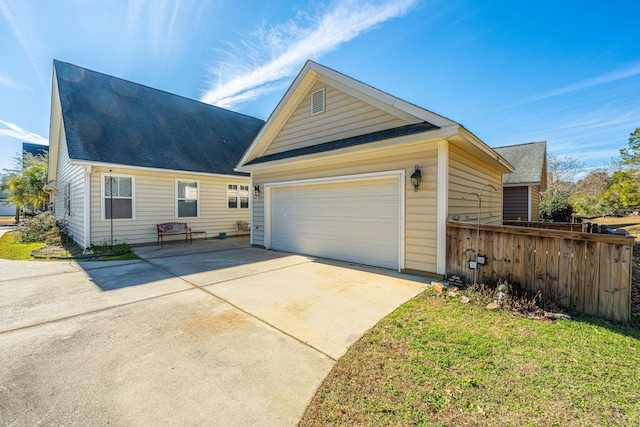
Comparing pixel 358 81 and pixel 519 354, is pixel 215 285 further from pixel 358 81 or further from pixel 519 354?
pixel 358 81

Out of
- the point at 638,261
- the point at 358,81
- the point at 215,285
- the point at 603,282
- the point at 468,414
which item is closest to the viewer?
the point at 468,414

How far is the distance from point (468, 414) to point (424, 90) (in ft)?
37.0

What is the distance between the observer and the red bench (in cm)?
1016

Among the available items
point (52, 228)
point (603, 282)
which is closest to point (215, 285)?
point (603, 282)

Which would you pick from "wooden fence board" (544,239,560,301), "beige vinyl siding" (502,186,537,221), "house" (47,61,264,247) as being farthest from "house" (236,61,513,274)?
"beige vinyl siding" (502,186,537,221)

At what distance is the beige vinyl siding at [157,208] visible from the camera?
29.6 ft

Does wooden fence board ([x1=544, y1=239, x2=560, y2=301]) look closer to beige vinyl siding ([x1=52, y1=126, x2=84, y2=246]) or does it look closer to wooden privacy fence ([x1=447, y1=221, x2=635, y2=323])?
wooden privacy fence ([x1=447, y1=221, x2=635, y2=323])

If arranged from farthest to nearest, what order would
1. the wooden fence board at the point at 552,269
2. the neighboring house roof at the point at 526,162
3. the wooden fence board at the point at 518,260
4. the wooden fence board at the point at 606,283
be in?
the neighboring house roof at the point at 526,162 → the wooden fence board at the point at 518,260 → the wooden fence board at the point at 552,269 → the wooden fence board at the point at 606,283

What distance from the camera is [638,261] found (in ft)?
23.6

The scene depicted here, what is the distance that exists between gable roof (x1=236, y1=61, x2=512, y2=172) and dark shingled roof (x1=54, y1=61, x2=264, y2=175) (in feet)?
11.9

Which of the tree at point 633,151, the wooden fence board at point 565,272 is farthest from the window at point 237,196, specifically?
the tree at point 633,151

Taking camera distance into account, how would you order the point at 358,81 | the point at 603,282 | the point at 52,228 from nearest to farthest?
the point at 603,282
the point at 358,81
the point at 52,228

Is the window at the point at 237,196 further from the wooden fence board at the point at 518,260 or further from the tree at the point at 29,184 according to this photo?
the tree at the point at 29,184

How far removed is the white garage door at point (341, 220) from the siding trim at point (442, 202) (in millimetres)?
947
